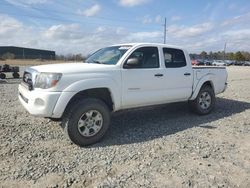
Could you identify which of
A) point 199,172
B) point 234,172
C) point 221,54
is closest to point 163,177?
point 199,172

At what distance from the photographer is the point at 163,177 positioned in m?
3.58

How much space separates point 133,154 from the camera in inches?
170

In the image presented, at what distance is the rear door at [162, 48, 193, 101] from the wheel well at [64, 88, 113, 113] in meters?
1.49

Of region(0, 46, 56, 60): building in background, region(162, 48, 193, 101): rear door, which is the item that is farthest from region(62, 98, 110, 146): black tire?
region(0, 46, 56, 60): building in background

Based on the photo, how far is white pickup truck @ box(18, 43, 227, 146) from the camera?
4340 mm

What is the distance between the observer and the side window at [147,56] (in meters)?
5.41

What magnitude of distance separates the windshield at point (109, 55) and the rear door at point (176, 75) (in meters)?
1.11

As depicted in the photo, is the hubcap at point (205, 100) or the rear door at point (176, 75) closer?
the rear door at point (176, 75)

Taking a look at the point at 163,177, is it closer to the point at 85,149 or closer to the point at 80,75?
the point at 85,149

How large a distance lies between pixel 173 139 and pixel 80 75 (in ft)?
7.39

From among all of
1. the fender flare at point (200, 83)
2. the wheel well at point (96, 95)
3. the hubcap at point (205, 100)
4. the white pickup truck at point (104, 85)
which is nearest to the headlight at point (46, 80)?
the white pickup truck at point (104, 85)

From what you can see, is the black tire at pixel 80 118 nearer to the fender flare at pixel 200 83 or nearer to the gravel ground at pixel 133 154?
the gravel ground at pixel 133 154

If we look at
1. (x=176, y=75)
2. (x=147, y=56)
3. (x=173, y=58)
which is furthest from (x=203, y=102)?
(x=147, y=56)

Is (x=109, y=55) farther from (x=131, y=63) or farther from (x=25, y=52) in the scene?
(x=25, y=52)
